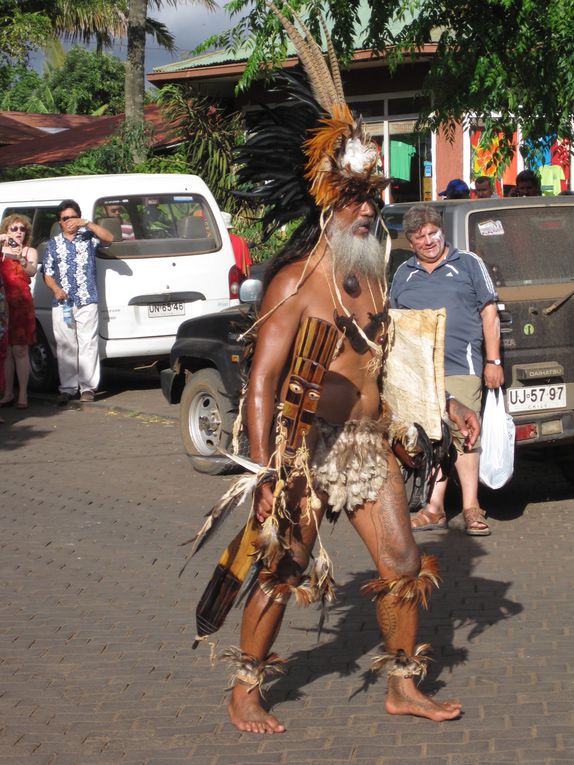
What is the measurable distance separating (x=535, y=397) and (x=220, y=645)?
9.76 ft

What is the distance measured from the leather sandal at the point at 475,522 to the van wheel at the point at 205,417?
227 cm

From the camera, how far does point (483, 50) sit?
1123 centimetres

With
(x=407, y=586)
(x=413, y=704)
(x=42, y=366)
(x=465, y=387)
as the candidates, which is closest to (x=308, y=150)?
(x=407, y=586)

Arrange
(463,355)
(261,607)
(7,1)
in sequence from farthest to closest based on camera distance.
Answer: (7,1) → (463,355) → (261,607)

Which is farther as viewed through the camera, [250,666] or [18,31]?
[18,31]

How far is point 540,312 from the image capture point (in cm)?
778

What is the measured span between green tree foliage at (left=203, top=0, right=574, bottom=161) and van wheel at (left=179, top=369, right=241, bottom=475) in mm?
3434

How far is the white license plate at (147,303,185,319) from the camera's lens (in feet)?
42.8

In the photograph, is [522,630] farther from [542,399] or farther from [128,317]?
[128,317]

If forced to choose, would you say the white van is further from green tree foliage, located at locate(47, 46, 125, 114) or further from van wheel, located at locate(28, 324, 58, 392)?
green tree foliage, located at locate(47, 46, 125, 114)

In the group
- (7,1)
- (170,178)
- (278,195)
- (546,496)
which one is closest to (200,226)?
(170,178)

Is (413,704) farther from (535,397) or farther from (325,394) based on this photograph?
(535,397)

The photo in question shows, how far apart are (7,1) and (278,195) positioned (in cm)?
2312

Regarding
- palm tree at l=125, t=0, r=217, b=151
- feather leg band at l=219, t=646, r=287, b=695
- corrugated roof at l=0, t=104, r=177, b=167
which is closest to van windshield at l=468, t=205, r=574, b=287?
feather leg band at l=219, t=646, r=287, b=695
